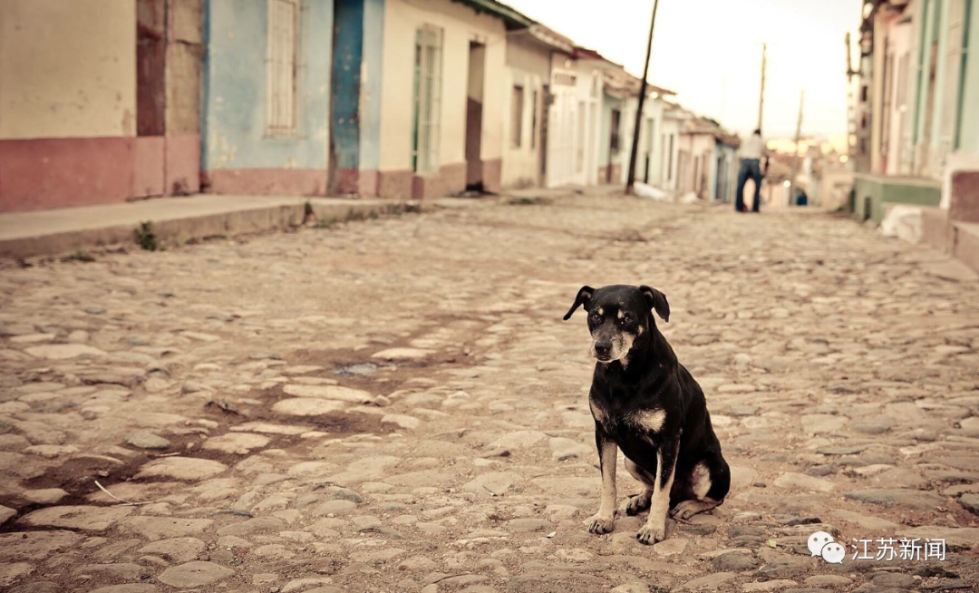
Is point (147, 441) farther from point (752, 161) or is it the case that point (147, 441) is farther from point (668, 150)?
point (668, 150)

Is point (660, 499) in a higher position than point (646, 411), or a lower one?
lower

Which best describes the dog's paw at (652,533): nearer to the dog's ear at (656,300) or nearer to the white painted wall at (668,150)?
the dog's ear at (656,300)

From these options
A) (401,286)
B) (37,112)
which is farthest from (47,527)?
(37,112)

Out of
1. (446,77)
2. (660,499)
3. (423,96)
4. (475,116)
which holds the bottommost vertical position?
(660,499)

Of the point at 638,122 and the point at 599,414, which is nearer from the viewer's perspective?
the point at 599,414

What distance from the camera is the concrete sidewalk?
8.47 m

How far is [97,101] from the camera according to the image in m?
10.7

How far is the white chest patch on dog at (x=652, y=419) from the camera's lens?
123 inches

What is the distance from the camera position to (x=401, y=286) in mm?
8609

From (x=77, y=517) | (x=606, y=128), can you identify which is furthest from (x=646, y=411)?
(x=606, y=128)

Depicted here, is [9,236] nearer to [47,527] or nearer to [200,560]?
[47,527]

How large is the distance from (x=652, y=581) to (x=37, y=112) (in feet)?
28.8

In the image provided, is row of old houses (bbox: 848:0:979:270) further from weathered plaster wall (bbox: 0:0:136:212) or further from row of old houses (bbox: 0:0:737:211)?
weathered plaster wall (bbox: 0:0:136:212)

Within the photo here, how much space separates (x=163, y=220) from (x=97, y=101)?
182 centimetres
